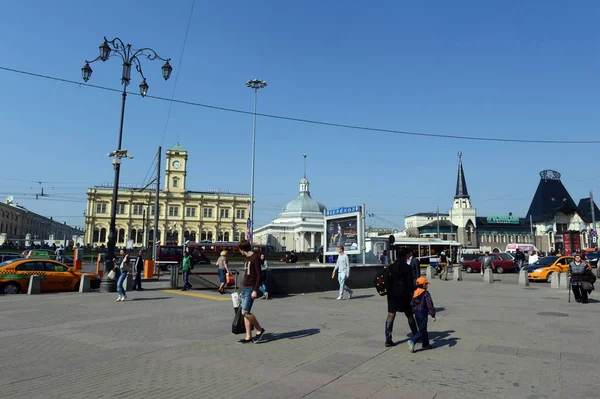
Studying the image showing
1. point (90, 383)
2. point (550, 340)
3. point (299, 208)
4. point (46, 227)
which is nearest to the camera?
point (90, 383)

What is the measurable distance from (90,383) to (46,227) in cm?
16387

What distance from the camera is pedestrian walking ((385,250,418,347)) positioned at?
7605 mm

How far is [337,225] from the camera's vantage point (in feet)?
84.7

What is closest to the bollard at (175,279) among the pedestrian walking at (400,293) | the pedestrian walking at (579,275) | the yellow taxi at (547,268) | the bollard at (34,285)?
the bollard at (34,285)

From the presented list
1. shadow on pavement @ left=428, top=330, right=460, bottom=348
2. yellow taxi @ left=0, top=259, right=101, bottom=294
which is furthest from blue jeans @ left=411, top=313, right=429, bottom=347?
yellow taxi @ left=0, top=259, right=101, bottom=294

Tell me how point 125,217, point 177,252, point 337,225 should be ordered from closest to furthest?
point 337,225 < point 177,252 < point 125,217

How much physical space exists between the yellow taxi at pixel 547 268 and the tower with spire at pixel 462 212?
90.9 meters

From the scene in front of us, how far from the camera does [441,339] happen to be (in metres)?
8.47

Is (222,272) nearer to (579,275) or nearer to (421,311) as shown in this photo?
(421,311)

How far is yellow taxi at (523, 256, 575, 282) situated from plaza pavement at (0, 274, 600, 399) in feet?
43.7

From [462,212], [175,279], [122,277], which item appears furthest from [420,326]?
[462,212]

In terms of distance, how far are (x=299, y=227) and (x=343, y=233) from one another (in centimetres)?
8908

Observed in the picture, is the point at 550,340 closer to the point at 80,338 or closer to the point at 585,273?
the point at 585,273

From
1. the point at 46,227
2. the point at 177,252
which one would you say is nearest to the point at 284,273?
the point at 177,252
